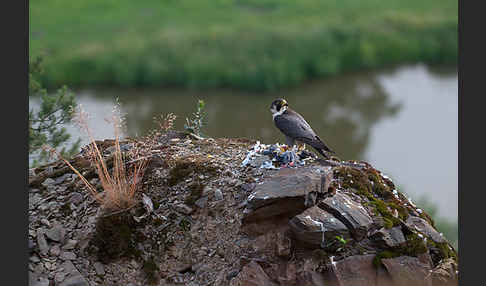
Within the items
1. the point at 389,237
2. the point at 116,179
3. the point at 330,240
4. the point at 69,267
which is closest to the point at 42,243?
the point at 69,267

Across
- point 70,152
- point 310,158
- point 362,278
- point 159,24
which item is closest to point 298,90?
point 159,24

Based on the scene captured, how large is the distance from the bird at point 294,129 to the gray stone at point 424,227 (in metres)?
1.22

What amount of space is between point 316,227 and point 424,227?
153 cm

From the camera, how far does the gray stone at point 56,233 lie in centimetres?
578

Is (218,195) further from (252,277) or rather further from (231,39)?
(231,39)

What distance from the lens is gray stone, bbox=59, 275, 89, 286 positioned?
5355mm

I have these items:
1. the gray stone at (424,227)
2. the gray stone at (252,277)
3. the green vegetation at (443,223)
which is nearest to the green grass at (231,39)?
the green vegetation at (443,223)

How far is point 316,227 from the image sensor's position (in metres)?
5.35

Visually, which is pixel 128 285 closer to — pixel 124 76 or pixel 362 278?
pixel 362 278

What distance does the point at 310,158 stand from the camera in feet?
20.9

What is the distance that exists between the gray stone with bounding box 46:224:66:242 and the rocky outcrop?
0.01 m

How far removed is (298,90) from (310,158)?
12.0 meters

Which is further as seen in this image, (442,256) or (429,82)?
(429,82)

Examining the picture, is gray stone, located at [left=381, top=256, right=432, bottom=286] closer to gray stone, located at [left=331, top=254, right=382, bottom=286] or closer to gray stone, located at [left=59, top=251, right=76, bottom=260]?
gray stone, located at [left=331, top=254, right=382, bottom=286]
